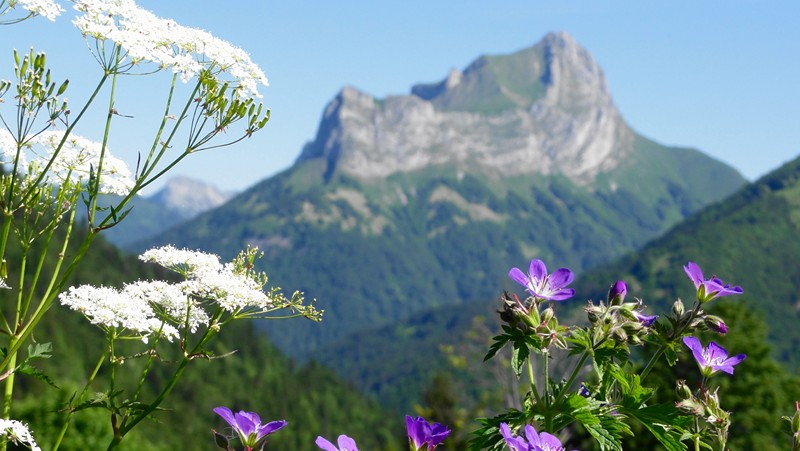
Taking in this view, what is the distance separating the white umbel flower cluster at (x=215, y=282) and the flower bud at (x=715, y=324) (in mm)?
2163

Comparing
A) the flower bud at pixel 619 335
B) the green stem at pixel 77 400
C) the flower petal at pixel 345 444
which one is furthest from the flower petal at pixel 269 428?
the flower bud at pixel 619 335

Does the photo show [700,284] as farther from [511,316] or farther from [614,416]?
[511,316]

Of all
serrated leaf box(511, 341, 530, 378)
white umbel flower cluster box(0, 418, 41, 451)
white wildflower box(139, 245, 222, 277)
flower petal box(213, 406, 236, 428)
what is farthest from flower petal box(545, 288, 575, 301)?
white umbel flower cluster box(0, 418, 41, 451)

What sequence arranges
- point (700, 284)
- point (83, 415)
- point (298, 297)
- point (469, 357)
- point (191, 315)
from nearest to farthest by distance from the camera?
point (700, 284) < point (191, 315) < point (298, 297) < point (83, 415) < point (469, 357)

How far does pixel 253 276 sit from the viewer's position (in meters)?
4.22

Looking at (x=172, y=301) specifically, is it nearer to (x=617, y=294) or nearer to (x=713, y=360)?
(x=617, y=294)

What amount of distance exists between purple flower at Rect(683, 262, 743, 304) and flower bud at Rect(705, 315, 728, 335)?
120 millimetres

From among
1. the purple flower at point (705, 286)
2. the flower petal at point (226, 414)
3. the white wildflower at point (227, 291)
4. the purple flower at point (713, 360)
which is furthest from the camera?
the white wildflower at point (227, 291)

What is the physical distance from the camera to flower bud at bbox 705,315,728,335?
3.34 meters

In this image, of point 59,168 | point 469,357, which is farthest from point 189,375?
point 59,168

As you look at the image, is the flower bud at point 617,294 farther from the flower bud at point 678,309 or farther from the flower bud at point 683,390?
the flower bud at point 683,390

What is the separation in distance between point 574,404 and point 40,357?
262cm

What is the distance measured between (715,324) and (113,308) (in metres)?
2.88

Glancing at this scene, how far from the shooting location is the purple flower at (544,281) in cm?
343
